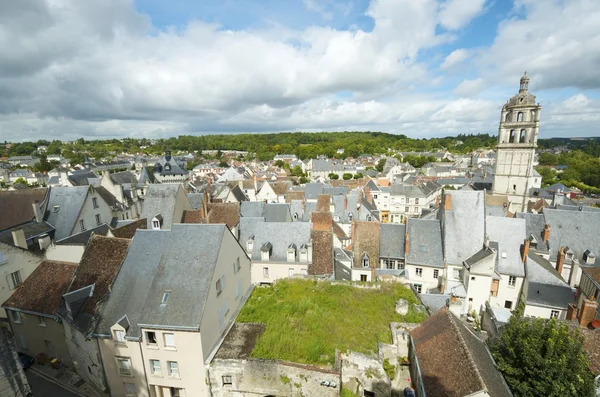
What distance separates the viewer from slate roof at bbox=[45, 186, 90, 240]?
31.1m

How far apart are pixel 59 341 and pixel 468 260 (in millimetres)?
34615

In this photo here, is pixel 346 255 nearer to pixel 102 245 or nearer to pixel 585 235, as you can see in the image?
pixel 102 245

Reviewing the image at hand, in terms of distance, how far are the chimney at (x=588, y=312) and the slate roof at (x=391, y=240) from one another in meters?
13.7

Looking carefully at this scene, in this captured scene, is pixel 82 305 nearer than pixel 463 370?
No

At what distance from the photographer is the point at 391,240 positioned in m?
31.7

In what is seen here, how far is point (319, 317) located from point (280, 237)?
11.8 metres

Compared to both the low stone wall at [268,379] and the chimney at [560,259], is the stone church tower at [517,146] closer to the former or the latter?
the chimney at [560,259]

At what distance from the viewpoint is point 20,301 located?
20484 mm

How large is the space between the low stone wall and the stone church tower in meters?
52.1

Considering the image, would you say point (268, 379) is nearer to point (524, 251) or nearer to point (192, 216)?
point (192, 216)

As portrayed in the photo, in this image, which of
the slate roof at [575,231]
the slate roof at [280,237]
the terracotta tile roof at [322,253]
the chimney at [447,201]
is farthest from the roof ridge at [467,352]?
the slate roof at [575,231]

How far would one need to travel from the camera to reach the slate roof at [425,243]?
29469mm

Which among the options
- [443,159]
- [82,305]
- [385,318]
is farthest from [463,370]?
[443,159]

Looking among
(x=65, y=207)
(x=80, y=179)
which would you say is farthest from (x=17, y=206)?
(x=80, y=179)
